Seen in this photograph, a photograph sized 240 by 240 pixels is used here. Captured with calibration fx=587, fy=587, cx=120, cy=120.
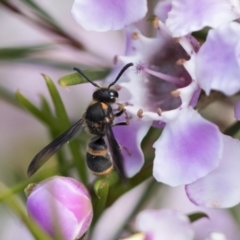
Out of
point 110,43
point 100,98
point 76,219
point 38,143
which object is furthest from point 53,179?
point 110,43

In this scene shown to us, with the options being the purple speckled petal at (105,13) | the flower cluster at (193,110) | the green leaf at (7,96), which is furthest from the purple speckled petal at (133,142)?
the green leaf at (7,96)

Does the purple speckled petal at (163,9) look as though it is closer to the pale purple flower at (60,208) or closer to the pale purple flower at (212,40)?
the pale purple flower at (212,40)

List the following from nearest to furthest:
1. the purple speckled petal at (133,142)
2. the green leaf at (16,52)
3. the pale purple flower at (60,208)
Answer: the pale purple flower at (60,208), the purple speckled petal at (133,142), the green leaf at (16,52)

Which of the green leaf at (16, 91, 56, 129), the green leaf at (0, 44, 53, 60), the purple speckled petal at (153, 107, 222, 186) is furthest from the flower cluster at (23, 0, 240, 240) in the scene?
the green leaf at (0, 44, 53, 60)

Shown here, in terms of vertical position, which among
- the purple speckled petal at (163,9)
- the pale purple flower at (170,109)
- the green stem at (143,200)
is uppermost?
the purple speckled petal at (163,9)

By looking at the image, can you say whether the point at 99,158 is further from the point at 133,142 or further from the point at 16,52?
the point at 16,52

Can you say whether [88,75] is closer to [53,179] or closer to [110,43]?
[53,179]

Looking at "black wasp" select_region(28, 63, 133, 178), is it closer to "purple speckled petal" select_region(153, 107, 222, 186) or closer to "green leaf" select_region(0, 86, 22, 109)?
"purple speckled petal" select_region(153, 107, 222, 186)

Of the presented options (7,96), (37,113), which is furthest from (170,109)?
(7,96)
